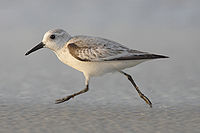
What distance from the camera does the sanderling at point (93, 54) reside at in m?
6.38

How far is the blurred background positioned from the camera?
5809 mm

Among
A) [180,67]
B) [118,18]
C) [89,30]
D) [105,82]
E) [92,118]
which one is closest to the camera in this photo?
[92,118]

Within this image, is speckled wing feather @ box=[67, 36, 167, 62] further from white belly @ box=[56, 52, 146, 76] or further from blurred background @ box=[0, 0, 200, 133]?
blurred background @ box=[0, 0, 200, 133]

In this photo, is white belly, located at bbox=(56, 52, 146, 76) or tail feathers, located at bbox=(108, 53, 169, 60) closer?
tail feathers, located at bbox=(108, 53, 169, 60)

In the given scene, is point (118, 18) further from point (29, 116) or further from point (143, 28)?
point (29, 116)

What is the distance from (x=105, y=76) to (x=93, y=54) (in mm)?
1813

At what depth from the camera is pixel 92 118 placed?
5.89 m

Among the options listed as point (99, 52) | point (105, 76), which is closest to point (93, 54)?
point (99, 52)

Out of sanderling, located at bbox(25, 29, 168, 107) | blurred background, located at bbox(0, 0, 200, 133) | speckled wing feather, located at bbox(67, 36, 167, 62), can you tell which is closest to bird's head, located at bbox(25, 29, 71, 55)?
sanderling, located at bbox(25, 29, 168, 107)

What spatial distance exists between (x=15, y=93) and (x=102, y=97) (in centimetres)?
133

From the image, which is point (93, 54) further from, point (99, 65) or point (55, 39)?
point (55, 39)

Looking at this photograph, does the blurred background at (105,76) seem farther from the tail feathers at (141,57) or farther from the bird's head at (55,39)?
the bird's head at (55,39)

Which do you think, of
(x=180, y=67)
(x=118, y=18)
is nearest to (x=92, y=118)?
(x=180, y=67)

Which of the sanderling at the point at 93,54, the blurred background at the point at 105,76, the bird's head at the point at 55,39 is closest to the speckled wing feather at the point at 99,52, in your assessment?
the sanderling at the point at 93,54
